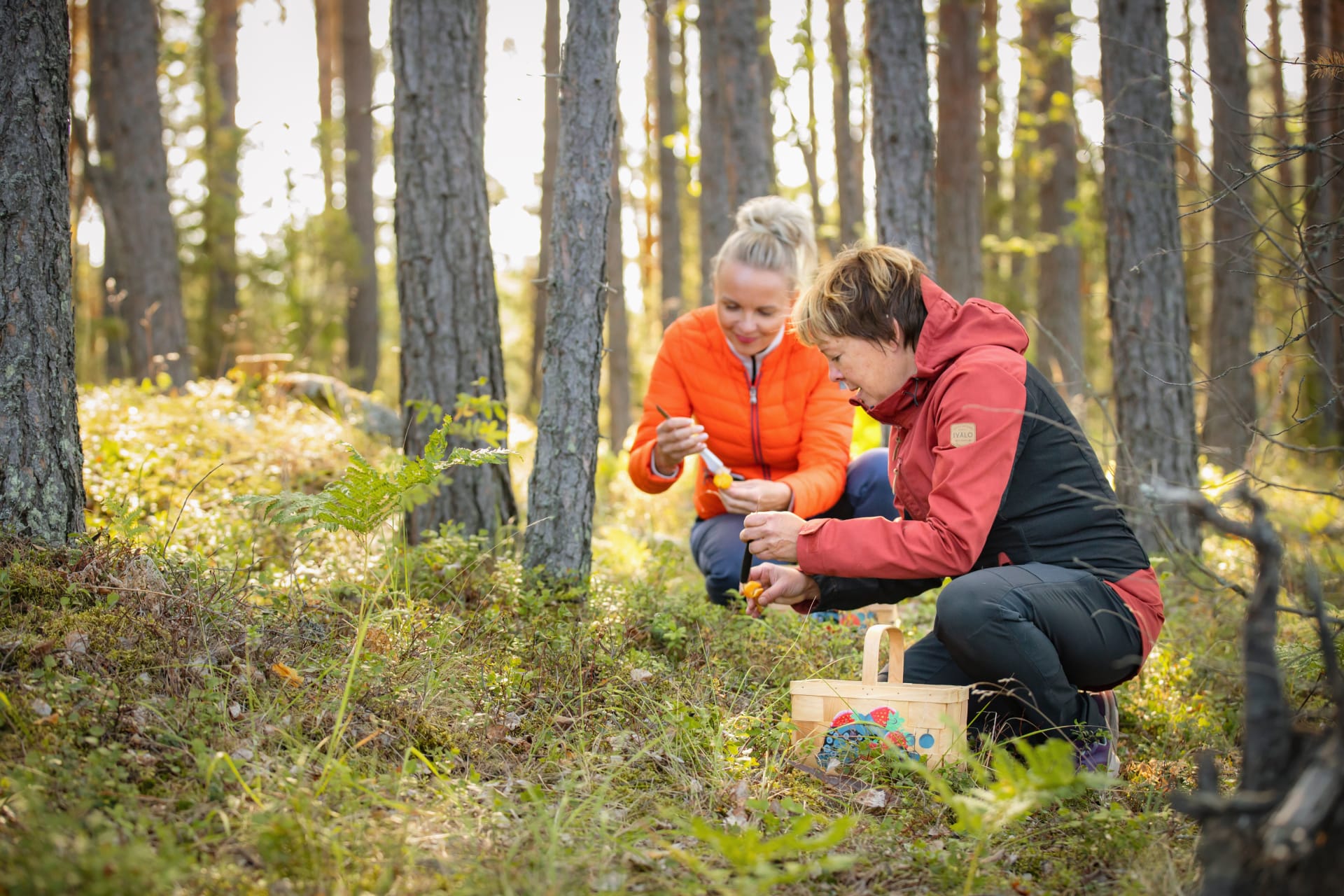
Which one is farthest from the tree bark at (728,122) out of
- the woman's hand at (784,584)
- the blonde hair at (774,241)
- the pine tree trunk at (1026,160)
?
the woman's hand at (784,584)

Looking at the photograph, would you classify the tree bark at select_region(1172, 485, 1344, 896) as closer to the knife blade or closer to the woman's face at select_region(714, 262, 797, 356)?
the knife blade

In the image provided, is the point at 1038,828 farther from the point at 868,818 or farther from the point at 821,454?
the point at 821,454

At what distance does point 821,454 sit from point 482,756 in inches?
84.8

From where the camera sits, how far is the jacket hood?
9.71ft

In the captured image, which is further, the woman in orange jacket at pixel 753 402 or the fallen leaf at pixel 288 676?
the woman in orange jacket at pixel 753 402

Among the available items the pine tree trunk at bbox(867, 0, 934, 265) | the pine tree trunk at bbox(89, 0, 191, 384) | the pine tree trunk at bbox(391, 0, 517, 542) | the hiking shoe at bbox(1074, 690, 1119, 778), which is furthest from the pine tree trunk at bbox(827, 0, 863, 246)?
the hiking shoe at bbox(1074, 690, 1119, 778)

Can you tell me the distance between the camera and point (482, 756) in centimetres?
269

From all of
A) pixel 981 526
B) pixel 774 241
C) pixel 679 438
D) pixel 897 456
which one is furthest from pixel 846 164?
pixel 981 526

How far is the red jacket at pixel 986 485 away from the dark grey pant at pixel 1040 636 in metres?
0.08

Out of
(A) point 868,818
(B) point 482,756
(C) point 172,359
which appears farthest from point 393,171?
(C) point 172,359

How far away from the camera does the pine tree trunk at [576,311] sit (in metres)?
4.00

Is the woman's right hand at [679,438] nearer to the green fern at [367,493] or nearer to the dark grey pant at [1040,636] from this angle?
the green fern at [367,493]

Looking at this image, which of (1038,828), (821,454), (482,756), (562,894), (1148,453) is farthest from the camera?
(1148,453)

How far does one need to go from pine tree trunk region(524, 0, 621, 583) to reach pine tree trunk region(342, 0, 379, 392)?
9.54 meters
